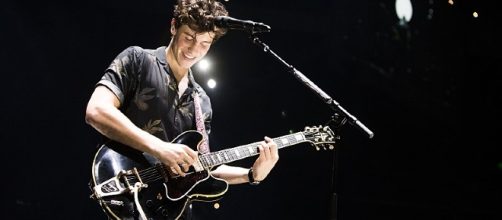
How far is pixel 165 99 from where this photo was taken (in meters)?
2.70

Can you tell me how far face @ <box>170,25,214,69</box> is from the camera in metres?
2.81

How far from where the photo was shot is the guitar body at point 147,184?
229 cm

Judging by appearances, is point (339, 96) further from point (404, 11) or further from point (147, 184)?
point (147, 184)

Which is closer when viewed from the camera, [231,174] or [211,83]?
[231,174]

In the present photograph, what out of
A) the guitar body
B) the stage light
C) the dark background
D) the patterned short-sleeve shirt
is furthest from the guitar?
the stage light

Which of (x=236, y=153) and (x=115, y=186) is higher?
(x=236, y=153)

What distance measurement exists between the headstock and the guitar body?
0.91 metres

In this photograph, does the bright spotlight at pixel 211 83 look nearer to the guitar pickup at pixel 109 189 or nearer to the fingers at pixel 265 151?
the fingers at pixel 265 151

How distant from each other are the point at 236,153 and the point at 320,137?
0.65 meters

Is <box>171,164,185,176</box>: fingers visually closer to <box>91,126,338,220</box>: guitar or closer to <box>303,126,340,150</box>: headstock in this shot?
<box>91,126,338,220</box>: guitar

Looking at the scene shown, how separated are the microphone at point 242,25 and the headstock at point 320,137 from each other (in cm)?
93

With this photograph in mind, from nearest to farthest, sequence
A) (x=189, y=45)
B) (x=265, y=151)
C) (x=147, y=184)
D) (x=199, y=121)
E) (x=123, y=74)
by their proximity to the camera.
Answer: (x=147, y=184) < (x=123, y=74) < (x=189, y=45) < (x=199, y=121) < (x=265, y=151)

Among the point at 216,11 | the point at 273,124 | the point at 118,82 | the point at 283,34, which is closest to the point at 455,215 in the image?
the point at 273,124

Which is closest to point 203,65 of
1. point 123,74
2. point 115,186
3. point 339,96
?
point 339,96
